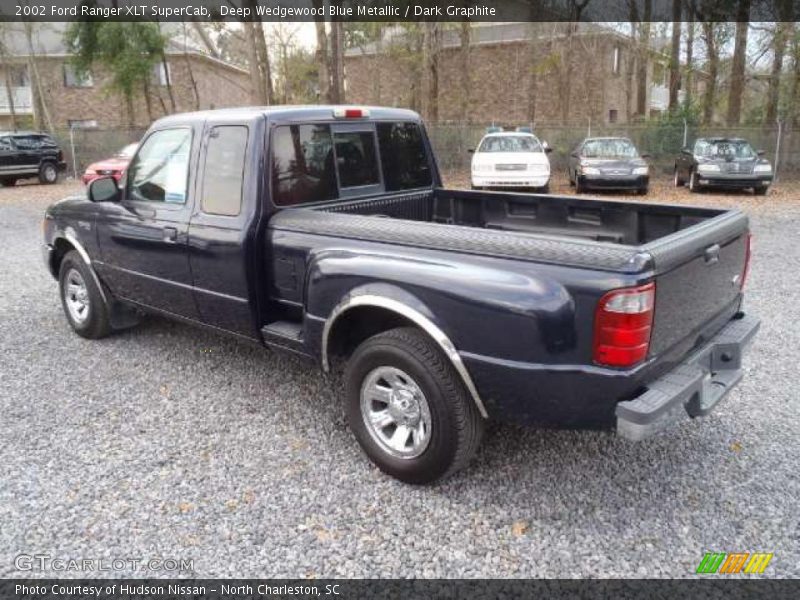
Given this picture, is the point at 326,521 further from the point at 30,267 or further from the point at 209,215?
the point at 30,267

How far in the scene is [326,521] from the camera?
10.3 feet

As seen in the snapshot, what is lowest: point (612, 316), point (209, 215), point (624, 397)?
point (624, 397)

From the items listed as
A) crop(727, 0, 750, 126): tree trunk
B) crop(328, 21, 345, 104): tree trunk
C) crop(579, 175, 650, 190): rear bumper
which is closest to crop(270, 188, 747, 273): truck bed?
crop(579, 175, 650, 190): rear bumper

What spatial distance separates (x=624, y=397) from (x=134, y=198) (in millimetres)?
3779

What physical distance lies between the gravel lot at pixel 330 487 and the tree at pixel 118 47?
26.5 meters

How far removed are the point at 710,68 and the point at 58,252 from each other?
85.9ft

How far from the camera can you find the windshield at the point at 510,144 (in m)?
16.4

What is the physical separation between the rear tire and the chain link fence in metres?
12.6

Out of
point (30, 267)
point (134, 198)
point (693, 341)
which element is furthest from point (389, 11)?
point (693, 341)

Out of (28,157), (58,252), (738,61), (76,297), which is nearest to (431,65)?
(738,61)

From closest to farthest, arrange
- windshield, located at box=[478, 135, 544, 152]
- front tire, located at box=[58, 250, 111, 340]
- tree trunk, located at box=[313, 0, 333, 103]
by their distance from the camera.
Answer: front tire, located at box=[58, 250, 111, 340]
windshield, located at box=[478, 135, 544, 152]
tree trunk, located at box=[313, 0, 333, 103]

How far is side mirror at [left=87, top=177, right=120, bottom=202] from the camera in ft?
16.0

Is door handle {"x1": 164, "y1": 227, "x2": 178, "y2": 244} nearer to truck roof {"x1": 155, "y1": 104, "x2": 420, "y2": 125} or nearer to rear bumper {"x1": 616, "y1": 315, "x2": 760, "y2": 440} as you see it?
truck roof {"x1": 155, "y1": 104, "x2": 420, "y2": 125}

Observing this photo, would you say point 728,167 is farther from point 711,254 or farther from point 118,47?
point 118,47
